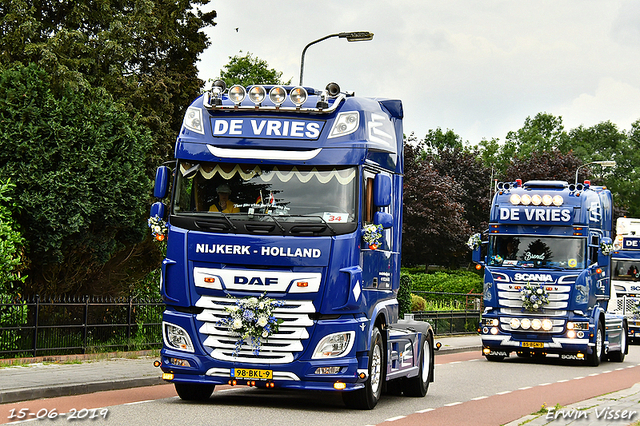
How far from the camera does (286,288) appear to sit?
11469 millimetres

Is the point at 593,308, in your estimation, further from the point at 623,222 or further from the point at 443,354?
the point at 623,222

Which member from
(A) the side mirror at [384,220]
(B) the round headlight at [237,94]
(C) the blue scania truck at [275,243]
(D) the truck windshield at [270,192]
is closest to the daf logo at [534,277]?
(C) the blue scania truck at [275,243]

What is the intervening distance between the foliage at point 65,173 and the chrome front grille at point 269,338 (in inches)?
272

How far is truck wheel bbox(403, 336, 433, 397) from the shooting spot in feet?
48.6

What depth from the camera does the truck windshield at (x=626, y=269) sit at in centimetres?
3493

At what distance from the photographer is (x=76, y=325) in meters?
18.0

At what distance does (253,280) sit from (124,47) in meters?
20.2

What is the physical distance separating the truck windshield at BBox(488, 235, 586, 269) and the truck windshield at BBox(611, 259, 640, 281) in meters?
13.7

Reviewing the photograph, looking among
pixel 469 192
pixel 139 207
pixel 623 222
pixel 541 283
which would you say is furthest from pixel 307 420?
pixel 469 192

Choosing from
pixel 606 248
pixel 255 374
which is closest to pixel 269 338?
pixel 255 374

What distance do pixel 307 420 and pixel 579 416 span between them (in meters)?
3.24

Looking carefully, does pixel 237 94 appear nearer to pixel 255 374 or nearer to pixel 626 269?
pixel 255 374

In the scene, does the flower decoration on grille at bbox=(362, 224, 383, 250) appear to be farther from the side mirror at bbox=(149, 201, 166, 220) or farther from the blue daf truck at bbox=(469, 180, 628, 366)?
the blue daf truck at bbox=(469, 180, 628, 366)

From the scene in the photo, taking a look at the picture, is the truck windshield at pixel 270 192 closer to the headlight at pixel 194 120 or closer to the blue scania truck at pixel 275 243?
the blue scania truck at pixel 275 243
